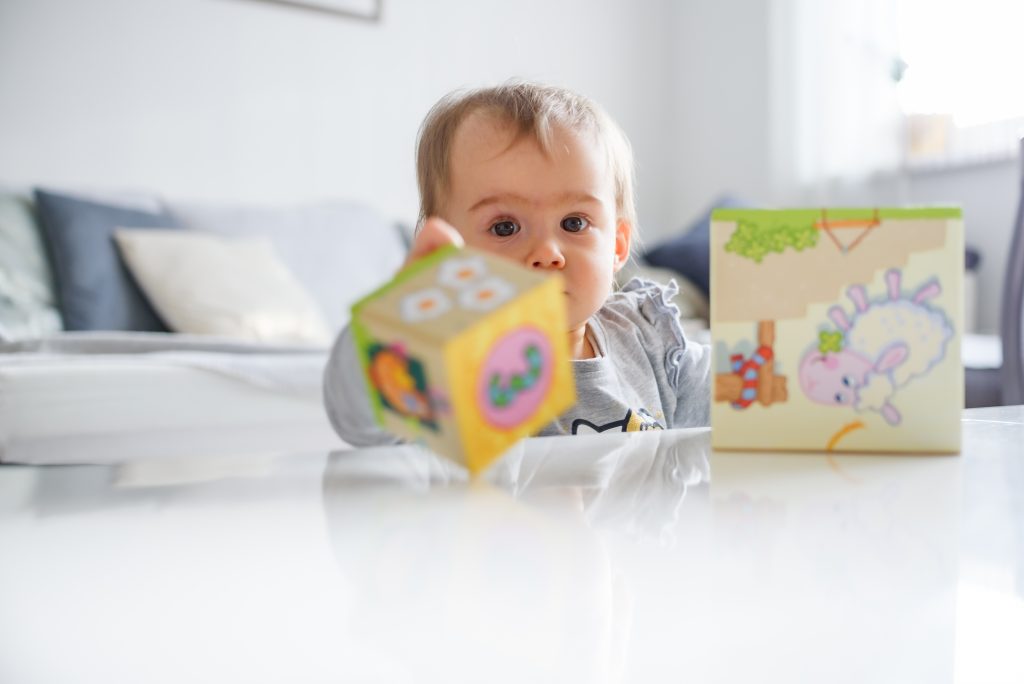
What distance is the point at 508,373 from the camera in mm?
401

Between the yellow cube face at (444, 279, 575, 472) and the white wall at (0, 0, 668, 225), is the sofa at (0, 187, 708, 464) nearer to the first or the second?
the white wall at (0, 0, 668, 225)

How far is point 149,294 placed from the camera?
→ 2320mm

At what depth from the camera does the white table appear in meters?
0.23

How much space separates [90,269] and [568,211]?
1783 mm

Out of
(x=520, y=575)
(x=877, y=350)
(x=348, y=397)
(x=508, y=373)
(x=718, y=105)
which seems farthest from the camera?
(x=718, y=105)

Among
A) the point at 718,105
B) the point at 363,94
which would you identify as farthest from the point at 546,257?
the point at 718,105

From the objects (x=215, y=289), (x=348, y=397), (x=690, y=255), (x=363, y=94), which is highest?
(x=363, y=94)

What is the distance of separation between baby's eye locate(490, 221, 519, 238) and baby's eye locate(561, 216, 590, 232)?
5cm

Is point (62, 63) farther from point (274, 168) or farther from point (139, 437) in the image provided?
point (139, 437)

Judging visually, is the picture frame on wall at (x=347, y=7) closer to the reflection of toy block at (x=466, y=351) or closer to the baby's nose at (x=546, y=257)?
the baby's nose at (x=546, y=257)

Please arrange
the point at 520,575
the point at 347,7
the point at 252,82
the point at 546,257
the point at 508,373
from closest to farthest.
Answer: the point at 520,575, the point at 508,373, the point at 546,257, the point at 252,82, the point at 347,7

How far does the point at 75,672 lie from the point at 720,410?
404 millimetres

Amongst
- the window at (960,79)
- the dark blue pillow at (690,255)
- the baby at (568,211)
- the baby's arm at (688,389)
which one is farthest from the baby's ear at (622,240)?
the window at (960,79)

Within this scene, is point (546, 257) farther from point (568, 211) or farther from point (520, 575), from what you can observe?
point (520, 575)
